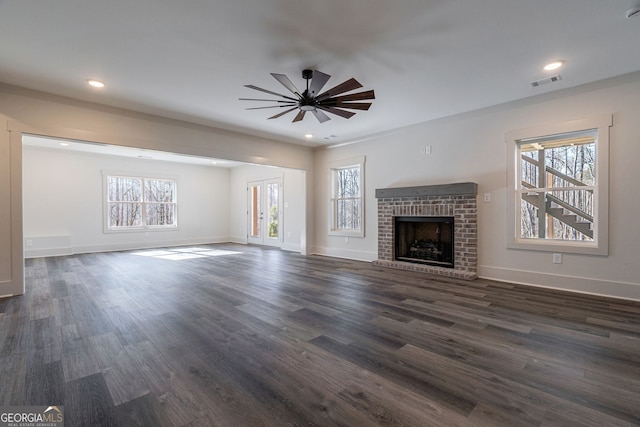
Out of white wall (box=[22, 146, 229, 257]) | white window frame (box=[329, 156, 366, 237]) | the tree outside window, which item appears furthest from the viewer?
white wall (box=[22, 146, 229, 257])

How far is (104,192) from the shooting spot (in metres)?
8.00

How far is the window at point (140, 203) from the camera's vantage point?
8.23 metres

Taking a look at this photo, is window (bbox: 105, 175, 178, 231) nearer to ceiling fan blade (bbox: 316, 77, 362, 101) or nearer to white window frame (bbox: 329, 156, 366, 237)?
white window frame (bbox: 329, 156, 366, 237)

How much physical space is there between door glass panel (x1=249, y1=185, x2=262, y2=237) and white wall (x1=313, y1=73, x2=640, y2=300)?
3810mm

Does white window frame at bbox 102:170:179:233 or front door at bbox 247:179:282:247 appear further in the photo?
front door at bbox 247:179:282:247

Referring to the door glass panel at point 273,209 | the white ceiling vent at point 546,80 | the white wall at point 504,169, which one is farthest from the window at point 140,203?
the white ceiling vent at point 546,80

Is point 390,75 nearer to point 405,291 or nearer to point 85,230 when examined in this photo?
point 405,291

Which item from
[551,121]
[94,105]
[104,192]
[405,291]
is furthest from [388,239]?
[104,192]

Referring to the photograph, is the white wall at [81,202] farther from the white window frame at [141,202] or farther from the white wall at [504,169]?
the white wall at [504,169]

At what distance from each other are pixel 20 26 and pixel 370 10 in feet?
10.1

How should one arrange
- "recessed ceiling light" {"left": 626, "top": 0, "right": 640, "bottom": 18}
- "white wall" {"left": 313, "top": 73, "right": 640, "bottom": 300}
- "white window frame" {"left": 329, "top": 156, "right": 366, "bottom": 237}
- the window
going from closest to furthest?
"recessed ceiling light" {"left": 626, "top": 0, "right": 640, "bottom": 18} < "white wall" {"left": 313, "top": 73, "right": 640, "bottom": 300} < "white window frame" {"left": 329, "top": 156, "right": 366, "bottom": 237} < the window

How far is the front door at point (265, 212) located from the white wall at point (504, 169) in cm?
277

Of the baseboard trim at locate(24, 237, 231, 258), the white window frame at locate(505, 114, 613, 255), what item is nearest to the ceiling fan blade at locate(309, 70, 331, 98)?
the white window frame at locate(505, 114, 613, 255)

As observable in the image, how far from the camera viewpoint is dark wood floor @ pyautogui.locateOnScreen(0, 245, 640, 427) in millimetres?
1614
